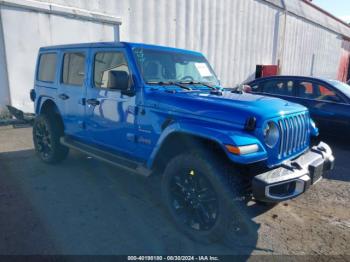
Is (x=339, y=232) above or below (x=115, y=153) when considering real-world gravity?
below

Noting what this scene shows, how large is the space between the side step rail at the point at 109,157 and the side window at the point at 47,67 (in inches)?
45.4

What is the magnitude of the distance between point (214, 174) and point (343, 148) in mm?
4802

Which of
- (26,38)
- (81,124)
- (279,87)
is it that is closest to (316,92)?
(279,87)

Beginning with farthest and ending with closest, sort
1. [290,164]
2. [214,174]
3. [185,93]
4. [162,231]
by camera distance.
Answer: [185,93], [162,231], [290,164], [214,174]

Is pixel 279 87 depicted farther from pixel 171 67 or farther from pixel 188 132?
pixel 188 132

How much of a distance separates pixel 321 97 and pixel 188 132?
4.59 meters

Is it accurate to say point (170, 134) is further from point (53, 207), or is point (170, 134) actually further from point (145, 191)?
point (53, 207)

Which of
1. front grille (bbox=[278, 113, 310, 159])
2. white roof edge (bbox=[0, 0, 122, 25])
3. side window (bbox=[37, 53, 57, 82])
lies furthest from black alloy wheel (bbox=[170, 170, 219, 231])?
white roof edge (bbox=[0, 0, 122, 25])

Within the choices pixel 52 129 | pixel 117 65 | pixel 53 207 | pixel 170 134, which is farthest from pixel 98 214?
pixel 52 129

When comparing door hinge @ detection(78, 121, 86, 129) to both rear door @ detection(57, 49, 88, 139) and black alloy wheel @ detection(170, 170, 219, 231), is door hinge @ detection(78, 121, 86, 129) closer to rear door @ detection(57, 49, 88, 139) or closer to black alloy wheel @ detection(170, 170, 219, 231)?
rear door @ detection(57, 49, 88, 139)

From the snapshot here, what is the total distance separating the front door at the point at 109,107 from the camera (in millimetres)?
3641

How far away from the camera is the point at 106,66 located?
13.0 ft

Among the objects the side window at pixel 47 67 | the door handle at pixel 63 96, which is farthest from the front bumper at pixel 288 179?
the side window at pixel 47 67

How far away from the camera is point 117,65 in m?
3.80
